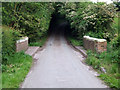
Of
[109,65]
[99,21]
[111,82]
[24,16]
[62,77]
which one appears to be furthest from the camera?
[99,21]

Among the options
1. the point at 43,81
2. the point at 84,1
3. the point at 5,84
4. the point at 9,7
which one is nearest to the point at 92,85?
the point at 43,81

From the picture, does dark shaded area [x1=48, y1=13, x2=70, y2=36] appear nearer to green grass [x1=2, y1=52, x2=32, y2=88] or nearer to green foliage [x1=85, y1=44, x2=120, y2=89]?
green foliage [x1=85, y1=44, x2=120, y2=89]

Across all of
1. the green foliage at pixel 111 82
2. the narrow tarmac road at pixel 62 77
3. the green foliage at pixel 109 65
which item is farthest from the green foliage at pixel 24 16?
the green foliage at pixel 111 82

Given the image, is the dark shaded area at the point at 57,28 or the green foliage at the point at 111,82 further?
the dark shaded area at the point at 57,28

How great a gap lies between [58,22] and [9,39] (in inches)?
1288

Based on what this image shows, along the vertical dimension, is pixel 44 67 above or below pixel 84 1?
below

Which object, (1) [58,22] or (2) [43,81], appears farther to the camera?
(1) [58,22]

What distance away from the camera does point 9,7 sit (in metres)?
12.1

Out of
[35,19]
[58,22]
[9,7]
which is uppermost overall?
[9,7]

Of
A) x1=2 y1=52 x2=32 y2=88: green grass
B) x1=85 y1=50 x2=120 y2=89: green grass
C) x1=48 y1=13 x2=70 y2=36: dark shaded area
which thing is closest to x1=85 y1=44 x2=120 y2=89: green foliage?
x1=85 y1=50 x2=120 y2=89: green grass

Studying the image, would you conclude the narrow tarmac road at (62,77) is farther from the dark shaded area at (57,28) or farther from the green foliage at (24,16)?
the dark shaded area at (57,28)

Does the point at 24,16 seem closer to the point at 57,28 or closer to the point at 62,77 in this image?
the point at 62,77

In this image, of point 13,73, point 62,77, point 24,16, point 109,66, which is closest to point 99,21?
point 24,16

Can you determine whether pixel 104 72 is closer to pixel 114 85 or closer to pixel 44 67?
pixel 114 85
